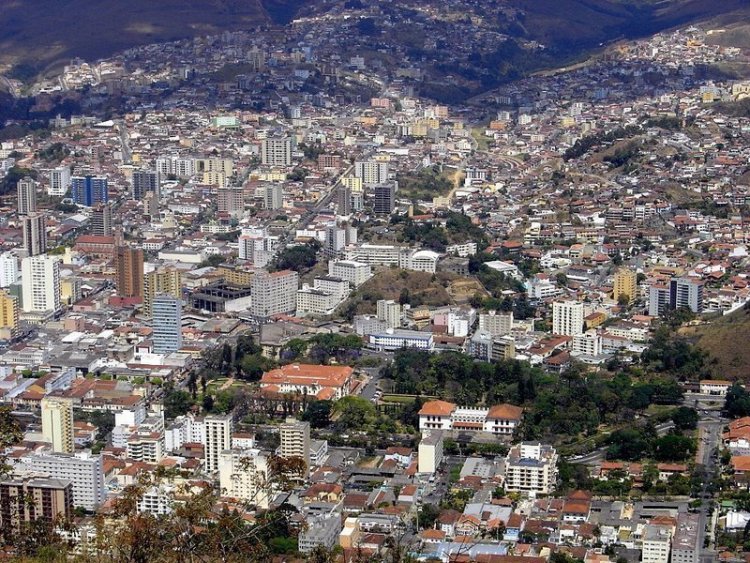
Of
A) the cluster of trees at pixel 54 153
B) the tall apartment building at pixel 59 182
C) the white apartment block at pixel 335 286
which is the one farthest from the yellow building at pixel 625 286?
the cluster of trees at pixel 54 153

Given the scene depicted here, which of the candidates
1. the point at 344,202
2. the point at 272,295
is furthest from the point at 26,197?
the point at 272,295

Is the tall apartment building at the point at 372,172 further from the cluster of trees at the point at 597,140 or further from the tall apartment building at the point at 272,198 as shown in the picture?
the cluster of trees at the point at 597,140

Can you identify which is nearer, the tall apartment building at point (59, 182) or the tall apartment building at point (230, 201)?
the tall apartment building at point (230, 201)

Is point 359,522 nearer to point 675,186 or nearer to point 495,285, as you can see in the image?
point 495,285

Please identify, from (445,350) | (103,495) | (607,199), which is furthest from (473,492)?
(607,199)

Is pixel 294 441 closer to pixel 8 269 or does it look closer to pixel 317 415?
pixel 317 415

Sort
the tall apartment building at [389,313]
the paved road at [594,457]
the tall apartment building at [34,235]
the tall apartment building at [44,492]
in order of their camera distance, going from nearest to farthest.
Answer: the tall apartment building at [44,492] < the paved road at [594,457] < the tall apartment building at [389,313] < the tall apartment building at [34,235]
